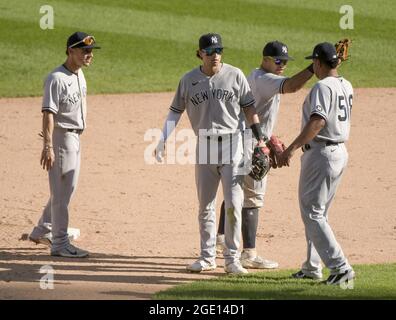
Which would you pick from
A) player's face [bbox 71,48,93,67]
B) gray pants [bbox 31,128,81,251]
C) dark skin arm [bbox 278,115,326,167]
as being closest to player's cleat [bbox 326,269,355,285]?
dark skin arm [bbox 278,115,326,167]

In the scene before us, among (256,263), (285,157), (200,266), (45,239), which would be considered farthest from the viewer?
(45,239)

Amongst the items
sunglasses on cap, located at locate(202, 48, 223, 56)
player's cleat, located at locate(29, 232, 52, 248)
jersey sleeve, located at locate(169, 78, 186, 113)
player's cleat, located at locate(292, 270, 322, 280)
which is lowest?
player's cleat, located at locate(292, 270, 322, 280)

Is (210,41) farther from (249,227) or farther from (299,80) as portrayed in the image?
(249,227)

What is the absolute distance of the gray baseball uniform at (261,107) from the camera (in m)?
8.08

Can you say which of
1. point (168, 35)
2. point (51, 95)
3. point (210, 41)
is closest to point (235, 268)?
point (210, 41)

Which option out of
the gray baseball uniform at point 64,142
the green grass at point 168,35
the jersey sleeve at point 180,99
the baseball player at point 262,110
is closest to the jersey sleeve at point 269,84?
the baseball player at point 262,110

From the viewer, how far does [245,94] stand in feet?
25.6

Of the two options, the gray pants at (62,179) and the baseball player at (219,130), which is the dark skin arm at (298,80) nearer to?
the baseball player at (219,130)

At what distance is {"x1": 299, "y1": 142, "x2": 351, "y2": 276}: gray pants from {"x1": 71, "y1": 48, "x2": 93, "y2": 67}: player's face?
7.04 ft

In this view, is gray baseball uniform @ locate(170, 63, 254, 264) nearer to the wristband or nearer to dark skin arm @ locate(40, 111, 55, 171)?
the wristband

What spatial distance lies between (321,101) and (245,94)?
843mm

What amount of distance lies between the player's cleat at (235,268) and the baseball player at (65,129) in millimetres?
1293

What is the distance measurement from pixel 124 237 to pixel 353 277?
2.55 meters

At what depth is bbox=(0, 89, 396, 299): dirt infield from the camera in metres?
7.87
